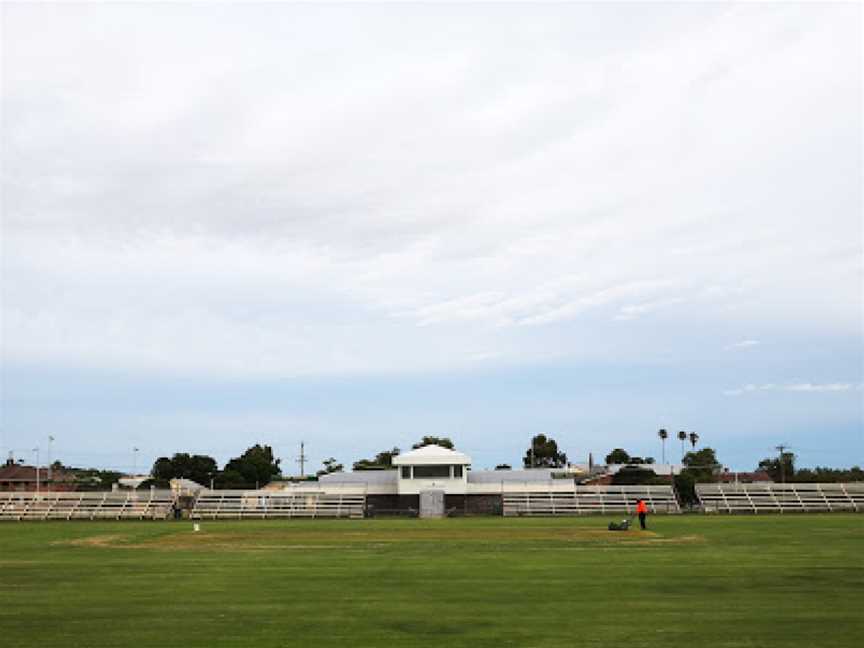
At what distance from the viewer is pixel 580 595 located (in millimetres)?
19375

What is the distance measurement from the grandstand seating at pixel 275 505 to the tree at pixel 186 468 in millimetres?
65457

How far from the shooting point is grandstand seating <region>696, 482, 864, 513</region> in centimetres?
7400

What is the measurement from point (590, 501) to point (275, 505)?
28.2 meters

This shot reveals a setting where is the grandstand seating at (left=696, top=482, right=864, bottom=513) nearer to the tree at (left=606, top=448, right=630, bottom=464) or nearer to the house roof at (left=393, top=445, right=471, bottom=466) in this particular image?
the house roof at (left=393, top=445, right=471, bottom=466)

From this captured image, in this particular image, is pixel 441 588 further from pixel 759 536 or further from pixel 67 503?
pixel 67 503

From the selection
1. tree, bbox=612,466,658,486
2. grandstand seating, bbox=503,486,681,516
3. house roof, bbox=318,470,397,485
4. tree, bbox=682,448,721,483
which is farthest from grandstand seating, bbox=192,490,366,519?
tree, bbox=682,448,721,483

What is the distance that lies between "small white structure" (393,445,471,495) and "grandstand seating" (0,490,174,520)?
21.2 metres

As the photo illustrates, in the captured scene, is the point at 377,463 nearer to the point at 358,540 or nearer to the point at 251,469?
the point at 251,469

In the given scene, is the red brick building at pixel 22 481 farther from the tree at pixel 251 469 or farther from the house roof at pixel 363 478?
the house roof at pixel 363 478

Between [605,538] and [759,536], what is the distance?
7.18m

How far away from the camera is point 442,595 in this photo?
19.7m

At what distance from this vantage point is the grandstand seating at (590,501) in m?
75.6

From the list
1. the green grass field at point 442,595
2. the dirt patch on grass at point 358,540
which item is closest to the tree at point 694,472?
the dirt patch on grass at point 358,540

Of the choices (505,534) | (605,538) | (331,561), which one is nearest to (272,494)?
(505,534)
